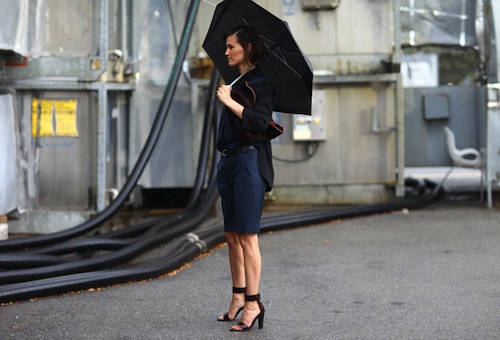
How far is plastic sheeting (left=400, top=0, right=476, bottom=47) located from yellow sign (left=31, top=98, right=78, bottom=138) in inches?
201

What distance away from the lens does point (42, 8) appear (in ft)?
34.7

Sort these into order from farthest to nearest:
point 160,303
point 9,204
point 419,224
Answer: point 419,224 → point 9,204 → point 160,303

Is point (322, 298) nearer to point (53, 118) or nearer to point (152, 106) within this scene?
point (53, 118)

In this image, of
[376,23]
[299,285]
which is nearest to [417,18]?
[376,23]

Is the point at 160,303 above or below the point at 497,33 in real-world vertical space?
below

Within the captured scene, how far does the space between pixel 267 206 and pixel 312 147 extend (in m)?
0.92

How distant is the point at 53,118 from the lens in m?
10.8

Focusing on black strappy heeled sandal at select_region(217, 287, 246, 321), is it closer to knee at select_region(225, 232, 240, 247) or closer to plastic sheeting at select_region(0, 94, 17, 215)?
knee at select_region(225, 232, 240, 247)

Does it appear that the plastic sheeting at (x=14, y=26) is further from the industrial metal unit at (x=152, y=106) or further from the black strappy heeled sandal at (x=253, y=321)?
the black strappy heeled sandal at (x=253, y=321)

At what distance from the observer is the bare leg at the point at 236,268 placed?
257 inches

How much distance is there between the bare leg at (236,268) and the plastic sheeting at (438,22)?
7.97 m

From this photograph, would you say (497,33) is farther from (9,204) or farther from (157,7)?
(9,204)

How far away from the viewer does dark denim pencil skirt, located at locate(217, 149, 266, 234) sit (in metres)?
6.34

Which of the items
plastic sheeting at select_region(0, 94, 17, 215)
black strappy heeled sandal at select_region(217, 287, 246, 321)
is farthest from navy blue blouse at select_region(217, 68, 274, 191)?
plastic sheeting at select_region(0, 94, 17, 215)
